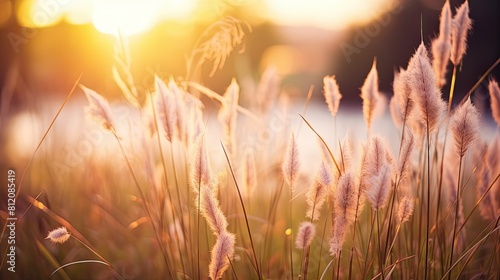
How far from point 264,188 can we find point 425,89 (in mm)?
1607

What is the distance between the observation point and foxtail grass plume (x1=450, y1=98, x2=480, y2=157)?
1309 millimetres

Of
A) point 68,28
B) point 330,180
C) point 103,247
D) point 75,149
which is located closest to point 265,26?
point 68,28

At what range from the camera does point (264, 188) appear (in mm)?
2803

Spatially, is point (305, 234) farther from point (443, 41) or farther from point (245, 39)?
point (245, 39)

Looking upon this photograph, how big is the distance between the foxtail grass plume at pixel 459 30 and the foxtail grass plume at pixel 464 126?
340 millimetres

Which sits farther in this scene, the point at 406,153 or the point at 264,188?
the point at 264,188

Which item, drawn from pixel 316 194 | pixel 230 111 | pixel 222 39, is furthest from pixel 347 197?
pixel 222 39

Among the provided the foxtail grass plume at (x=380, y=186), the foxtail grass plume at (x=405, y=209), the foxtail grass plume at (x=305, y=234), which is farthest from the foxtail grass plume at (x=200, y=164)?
the foxtail grass plume at (x=405, y=209)

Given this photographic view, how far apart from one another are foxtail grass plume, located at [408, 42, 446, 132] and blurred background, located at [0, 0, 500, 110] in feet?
2.86

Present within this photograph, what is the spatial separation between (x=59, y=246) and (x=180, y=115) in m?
1.05

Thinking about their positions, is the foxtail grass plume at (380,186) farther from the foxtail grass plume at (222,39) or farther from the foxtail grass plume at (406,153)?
the foxtail grass plume at (222,39)

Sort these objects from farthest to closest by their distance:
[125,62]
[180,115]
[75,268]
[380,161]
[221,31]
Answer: [75,268] → [221,31] → [125,62] → [180,115] → [380,161]

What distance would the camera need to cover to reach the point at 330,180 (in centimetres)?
131

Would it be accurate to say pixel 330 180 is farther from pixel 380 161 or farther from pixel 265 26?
pixel 265 26
